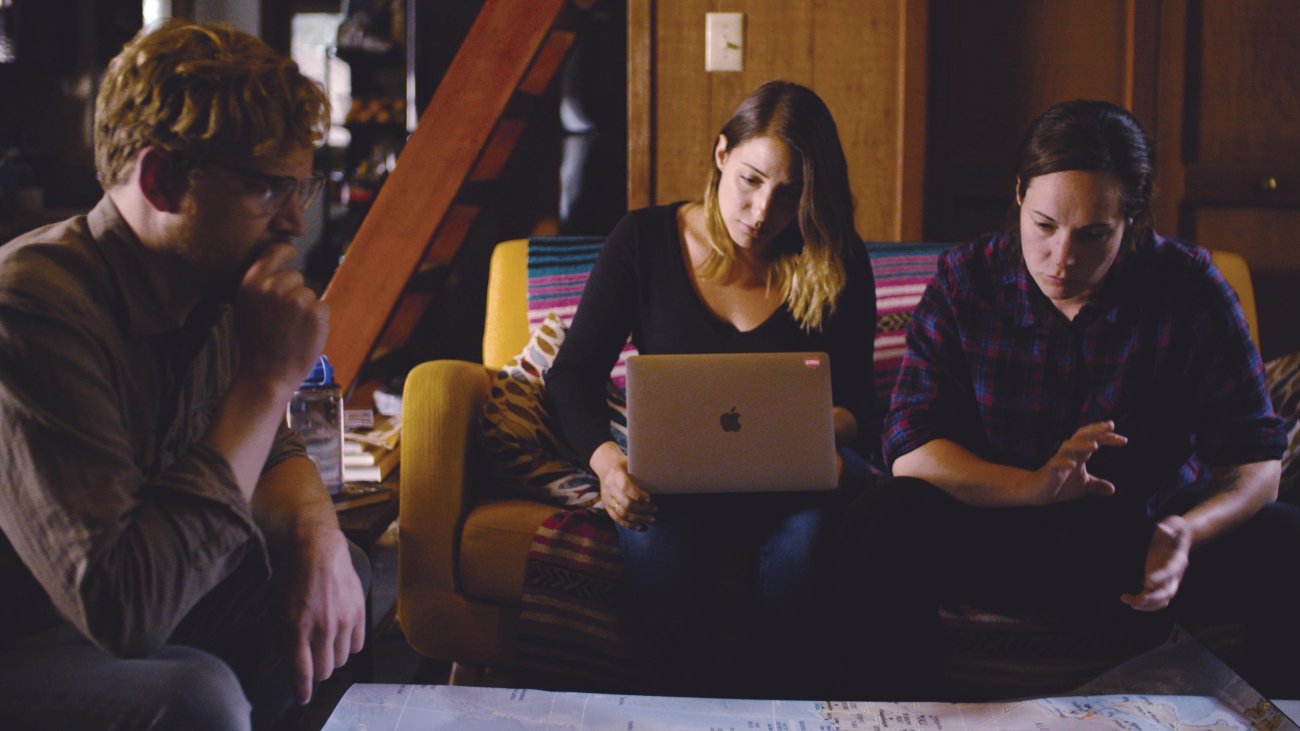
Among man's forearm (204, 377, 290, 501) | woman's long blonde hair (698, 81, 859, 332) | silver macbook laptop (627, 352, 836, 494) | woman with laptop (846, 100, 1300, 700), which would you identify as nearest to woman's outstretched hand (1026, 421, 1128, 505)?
woman with laptop (846, 100, 1300, 700)

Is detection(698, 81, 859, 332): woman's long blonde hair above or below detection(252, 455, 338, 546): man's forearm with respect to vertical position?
above

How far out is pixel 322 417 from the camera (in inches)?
71.4

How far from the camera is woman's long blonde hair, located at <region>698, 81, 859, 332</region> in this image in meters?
1.73

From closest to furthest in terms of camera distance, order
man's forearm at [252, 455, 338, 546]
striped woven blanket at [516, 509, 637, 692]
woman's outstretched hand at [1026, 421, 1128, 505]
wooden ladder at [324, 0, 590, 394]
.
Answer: man's forearm at [252, 455, 338, 546] → woman's outstretched hand at [1026, 421, 1128, 505] → striped woven blanket at [516, 509, 637, 692] → wooden ladder at [324, 0, 590, 394]

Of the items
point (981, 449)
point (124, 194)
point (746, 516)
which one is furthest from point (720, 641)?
point (124, 194)

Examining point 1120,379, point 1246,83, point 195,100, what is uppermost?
point 1246,83

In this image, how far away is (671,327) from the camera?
181 cm

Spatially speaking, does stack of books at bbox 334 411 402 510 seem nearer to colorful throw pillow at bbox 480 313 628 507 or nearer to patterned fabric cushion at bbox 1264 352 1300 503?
colorful throw pillow at bbox 480 313 628 507

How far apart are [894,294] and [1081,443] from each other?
0.80 metres

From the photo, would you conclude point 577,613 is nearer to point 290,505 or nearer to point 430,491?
point 430,491

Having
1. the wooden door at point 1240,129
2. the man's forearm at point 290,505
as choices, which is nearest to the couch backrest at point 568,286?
the wooden door at point 1240,129

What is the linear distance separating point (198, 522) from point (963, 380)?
3.80ft

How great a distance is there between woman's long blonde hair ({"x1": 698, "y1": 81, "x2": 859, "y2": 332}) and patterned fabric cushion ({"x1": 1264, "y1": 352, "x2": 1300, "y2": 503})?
0.76m

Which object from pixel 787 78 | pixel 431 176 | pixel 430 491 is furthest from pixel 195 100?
pixel 787 78
